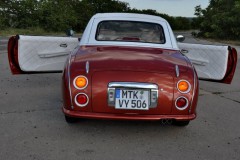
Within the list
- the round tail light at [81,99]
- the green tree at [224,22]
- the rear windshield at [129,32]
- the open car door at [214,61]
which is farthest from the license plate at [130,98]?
the green tree at [224,22]

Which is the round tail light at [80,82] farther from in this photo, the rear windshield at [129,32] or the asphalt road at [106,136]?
the rear windshield at [129,32]

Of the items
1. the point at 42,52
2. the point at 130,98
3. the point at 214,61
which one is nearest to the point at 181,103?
the point at 130,98

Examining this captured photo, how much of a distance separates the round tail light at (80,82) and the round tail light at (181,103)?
3.22ft

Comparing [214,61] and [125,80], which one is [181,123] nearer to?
[125,80]

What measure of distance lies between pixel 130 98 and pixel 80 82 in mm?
549

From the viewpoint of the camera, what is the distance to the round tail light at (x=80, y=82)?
147 inches

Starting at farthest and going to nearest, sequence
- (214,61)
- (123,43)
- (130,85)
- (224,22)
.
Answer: (224,22) → (214,61) → (123,43) → (130,85)

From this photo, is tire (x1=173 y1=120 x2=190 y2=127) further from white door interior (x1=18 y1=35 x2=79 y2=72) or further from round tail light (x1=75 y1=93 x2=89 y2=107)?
white door interior (x1=18 y1=35 x2=79 y2=72)

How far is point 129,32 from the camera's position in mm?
4977

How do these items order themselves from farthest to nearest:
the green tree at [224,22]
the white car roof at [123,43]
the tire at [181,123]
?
1. the green tree at [224,22]
2. the white car roof at [123,43]
3. the tire at [181,123]

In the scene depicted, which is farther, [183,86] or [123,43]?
[123,43]

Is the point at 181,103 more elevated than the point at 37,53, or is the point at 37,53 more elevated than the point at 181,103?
the point at 37,53

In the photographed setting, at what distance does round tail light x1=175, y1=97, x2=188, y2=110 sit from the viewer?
3.77 m

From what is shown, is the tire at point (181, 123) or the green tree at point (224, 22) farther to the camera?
the green tree at point (224, 22)
